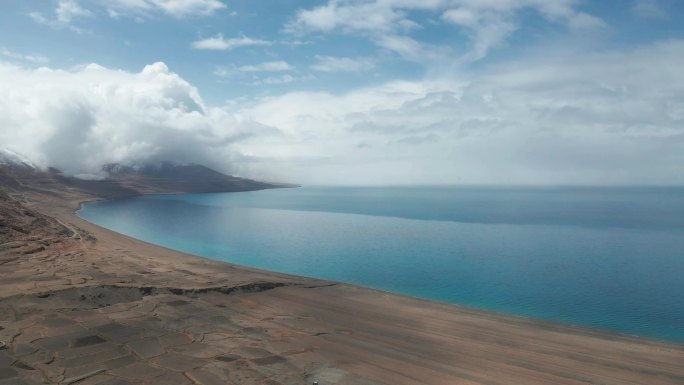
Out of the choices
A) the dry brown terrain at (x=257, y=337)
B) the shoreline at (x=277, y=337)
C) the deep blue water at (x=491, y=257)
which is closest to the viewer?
the dry brown terrain at (x=257, y=337)

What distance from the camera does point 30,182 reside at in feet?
497

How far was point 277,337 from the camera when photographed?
22.9m

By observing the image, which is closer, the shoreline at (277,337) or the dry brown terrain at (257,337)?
the dry brown terrain at (257,337)

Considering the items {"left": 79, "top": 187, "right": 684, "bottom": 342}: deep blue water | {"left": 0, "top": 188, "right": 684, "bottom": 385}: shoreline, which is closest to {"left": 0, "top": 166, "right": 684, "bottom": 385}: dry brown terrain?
{"left": 0, "top": 188, "right": 684, "bottom": 385}: shoreline

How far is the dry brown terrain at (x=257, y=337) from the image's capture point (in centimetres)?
1773

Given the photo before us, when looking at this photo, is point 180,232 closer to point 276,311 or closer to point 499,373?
point 276,311

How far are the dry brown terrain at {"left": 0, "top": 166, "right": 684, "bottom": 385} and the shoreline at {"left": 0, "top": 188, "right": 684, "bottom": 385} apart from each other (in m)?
0.08

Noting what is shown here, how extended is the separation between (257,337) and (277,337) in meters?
1.13

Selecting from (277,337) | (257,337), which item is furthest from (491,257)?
(257,337)

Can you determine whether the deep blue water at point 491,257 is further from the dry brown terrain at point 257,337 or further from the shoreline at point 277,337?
the dry brown terrain at point 257,337

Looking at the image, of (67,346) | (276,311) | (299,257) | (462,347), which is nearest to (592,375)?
(462,347)

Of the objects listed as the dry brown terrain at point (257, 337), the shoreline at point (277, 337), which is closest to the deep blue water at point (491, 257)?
the shoreline at point (277, 337)

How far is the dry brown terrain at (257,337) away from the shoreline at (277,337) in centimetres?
8

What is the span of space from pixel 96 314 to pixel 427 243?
55.2 m
